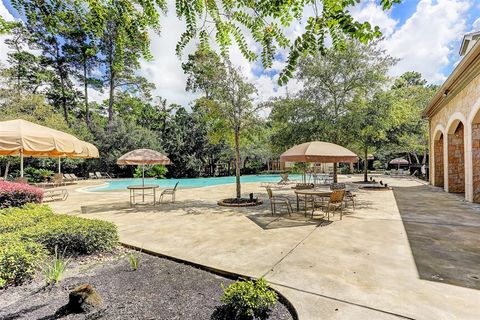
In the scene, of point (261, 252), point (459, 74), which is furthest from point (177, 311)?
point (459, 74)

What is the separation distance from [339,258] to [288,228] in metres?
1.98

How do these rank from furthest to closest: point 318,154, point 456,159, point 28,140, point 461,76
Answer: point 456,159 → point 461,76 → point 318,154 → point 28,140

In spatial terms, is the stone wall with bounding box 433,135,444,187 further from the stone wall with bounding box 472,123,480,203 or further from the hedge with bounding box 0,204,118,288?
the hedge with bounding box 0,204,118,288

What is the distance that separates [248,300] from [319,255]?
7.30 feet

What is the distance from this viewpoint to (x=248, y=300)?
245cm

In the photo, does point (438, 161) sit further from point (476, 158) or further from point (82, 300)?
point (82, 300)

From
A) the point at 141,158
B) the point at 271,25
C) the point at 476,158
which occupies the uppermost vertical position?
the point at 271,25

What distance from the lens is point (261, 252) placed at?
14.4 feet

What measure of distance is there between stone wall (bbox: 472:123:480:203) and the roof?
181cm

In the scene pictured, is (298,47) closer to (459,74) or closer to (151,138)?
(459,74)

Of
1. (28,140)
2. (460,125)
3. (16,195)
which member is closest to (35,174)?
(16,195)

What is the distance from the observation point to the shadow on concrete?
137 inches

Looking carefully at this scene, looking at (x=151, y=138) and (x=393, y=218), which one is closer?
(x=393, y=218)

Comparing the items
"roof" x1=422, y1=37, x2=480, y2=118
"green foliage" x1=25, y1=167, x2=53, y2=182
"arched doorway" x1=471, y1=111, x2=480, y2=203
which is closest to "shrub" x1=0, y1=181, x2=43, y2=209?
"roof" x1=422, y1=37, x2=480, y2=118
